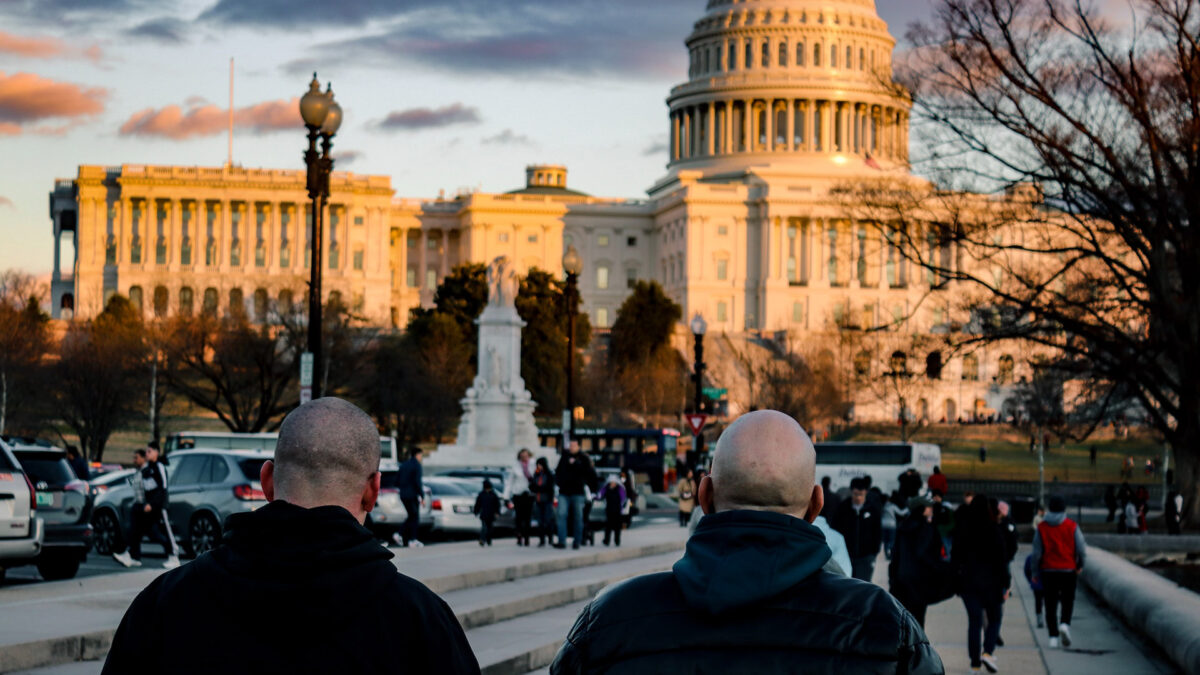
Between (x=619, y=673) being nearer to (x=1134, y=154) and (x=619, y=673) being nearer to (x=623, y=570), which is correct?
(x=623, y=570)

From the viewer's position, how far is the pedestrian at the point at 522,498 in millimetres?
28766

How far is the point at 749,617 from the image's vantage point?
4.20 m

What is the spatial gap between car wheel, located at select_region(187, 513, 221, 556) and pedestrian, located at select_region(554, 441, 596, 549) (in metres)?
5.45

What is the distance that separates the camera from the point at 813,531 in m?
4.36

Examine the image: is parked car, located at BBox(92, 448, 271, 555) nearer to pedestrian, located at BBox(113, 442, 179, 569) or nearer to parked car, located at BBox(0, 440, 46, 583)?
pedestrian, located at BBox(113, 442, 179, 569)

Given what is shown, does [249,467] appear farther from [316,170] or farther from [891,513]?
[891,513]

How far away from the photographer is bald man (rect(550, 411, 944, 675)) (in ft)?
13.6

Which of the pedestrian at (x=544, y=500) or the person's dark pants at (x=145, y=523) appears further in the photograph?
the pedestrian at (x=544, y=500)

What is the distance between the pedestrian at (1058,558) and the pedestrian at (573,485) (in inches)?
410

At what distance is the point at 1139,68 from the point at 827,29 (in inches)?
5163

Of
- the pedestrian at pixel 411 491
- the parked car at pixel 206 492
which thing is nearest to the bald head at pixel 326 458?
the parked car at pixel 206 492

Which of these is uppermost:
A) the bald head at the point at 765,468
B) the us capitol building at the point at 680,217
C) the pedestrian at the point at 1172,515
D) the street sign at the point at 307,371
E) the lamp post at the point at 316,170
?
the us capitol building at the point at 680,217

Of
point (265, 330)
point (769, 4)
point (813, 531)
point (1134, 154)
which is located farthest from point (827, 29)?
point (813, 531)

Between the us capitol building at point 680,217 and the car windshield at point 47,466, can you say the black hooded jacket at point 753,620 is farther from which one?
the us capitol building at point 680,217
